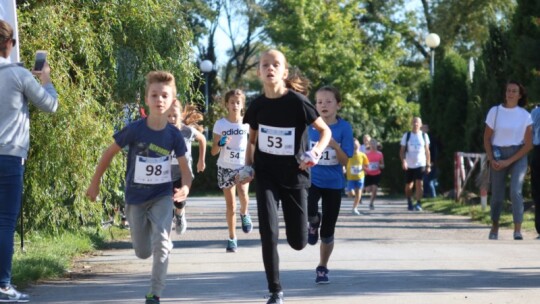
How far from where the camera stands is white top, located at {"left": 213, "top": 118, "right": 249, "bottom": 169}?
14094 mm

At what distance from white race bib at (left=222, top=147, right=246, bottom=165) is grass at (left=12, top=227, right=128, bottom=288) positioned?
177 centimetres

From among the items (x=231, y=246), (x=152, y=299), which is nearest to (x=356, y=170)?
(x=231, y=246)

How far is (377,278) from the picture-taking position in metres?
10.3

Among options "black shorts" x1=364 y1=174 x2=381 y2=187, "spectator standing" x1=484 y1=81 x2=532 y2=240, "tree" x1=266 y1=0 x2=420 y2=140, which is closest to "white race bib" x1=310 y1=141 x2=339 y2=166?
"spectator standing" x1=484 y1=81 x2=532 y2=240

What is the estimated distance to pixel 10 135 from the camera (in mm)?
8555

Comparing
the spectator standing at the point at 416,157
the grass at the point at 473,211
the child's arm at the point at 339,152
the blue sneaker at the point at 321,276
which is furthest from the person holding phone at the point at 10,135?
the spectator standing at the point at 416,157

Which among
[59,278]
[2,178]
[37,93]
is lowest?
[59,278]

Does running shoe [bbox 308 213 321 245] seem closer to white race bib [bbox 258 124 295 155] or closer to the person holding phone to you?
white race bib [bbox 258 124 295 155]

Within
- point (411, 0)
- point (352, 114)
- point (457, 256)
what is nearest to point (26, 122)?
point (457, 256)

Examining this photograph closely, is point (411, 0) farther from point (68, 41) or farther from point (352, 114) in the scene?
point (68, 41)

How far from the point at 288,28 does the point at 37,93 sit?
41607 mm

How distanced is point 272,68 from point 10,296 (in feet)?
8.13

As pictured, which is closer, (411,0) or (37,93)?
(37,93)

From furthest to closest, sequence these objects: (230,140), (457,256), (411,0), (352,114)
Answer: (411,0) → (352,114) → (230,140) → (457,256)
